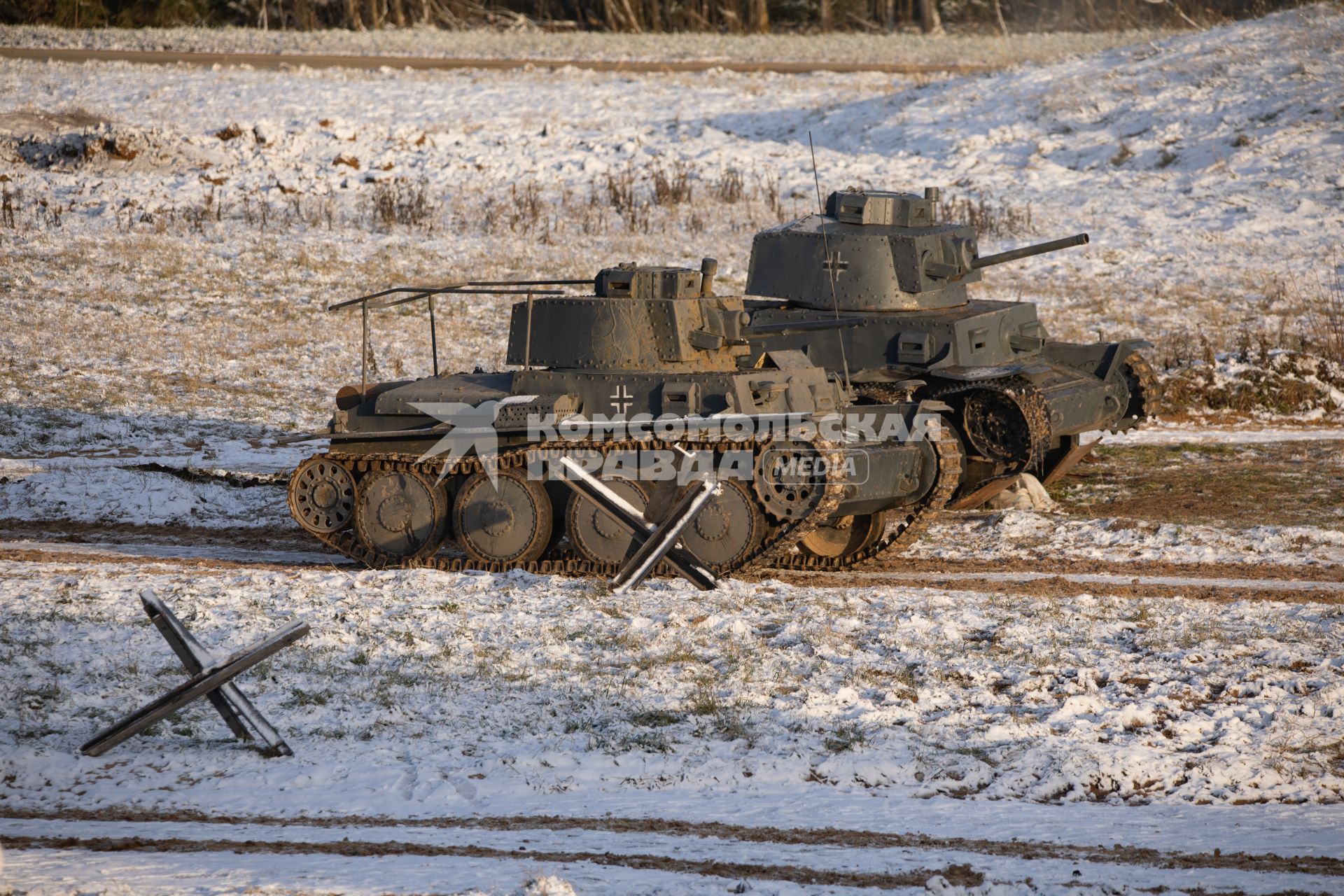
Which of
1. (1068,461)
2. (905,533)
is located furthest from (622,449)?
(1068,461)

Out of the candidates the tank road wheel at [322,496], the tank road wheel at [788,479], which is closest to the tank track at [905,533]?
the tank road wheel at [788,479]

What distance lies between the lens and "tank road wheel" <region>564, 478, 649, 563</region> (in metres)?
12.5

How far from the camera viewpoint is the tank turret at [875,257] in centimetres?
1628

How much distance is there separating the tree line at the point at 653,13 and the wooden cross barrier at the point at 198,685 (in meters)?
38.5

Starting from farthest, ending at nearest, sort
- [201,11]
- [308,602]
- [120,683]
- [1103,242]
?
[201,11]
[1103,242]
[308,602]
[120,683]

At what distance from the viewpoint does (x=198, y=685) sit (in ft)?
25.7

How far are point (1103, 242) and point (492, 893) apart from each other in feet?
71.8

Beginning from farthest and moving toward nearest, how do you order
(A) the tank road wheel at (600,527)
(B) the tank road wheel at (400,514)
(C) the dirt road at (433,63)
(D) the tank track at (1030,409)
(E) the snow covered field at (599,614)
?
(C) the dirt road at (433,63) → (D) the tank track at (1030,409) → (B) the tank road wheel at (400,514) → (A) the tank road wheel at (600,527) → (E) the snow covered field at (599,614)

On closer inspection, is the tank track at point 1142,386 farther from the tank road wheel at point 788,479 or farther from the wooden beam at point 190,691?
the wooden beam at point 190,691

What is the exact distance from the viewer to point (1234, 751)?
8164mm

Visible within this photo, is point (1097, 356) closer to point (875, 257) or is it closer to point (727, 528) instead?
point (875, 257)

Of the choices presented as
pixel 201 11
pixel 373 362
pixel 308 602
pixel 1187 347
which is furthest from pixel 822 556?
pixel 201 11

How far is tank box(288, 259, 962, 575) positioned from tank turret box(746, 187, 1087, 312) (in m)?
2.96

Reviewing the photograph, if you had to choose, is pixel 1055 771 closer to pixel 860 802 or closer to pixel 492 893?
pixel 860 802
